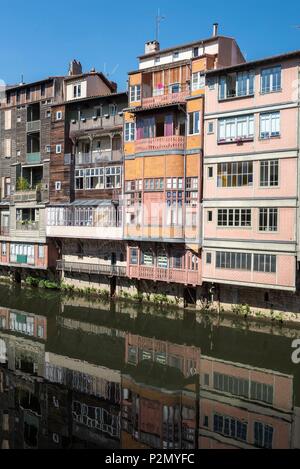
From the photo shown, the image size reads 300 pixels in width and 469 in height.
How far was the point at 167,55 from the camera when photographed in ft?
124

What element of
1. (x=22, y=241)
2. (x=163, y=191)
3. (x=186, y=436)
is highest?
(x=163, y=191)

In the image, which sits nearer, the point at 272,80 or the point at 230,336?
the point at 230,336

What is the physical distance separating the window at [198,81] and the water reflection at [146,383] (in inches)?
587

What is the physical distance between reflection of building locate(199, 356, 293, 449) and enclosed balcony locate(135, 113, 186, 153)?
51.7 feet

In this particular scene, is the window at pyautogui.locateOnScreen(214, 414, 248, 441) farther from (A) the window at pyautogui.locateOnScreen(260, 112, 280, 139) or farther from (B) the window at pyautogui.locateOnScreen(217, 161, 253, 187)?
(A) the window at pyautogui.locateOnScreen(260, 112, 280, 139)

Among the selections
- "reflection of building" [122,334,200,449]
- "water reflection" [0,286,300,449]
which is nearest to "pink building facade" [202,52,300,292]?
"water reflection" [0,286,300,449]

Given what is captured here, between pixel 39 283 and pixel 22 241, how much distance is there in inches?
172

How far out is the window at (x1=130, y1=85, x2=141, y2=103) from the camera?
1485 inches

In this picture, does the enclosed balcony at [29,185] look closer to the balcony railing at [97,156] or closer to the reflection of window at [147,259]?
the balcony railing at [97,156]

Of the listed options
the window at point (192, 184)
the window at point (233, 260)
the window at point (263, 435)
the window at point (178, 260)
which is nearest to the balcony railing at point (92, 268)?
the window at point (178, 260)

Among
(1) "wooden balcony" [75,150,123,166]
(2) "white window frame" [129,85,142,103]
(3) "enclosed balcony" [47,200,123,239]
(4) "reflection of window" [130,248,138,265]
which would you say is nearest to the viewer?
(2) "white window frame" [129,85,142,103]

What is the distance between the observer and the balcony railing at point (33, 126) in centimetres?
4696

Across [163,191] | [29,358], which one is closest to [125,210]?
[163,191]
